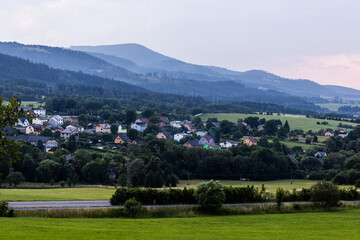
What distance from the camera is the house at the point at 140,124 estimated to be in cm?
10525

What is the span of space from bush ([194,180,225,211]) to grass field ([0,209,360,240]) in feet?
4.33

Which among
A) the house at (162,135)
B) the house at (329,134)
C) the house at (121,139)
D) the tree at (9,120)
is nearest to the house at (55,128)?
the house at (121,139)

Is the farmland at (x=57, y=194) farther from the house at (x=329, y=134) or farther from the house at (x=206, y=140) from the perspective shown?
the house at (x=329, y=134)

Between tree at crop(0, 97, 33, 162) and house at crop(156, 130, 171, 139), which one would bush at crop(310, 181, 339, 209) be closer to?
tree at crop(0, 97, 33, 162)

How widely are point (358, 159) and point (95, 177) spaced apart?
37220 millimetres

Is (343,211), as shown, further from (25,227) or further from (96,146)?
(96,146)

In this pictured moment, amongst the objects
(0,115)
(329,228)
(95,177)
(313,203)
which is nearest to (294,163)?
(95,177)

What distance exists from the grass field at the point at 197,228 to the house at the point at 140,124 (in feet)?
273

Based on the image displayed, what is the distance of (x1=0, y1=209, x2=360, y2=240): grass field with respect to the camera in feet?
50.7

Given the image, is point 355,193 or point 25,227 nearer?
point 25,227

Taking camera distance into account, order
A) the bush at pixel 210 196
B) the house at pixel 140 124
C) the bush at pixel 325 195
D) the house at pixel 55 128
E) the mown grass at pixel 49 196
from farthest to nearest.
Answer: the house at pixel 140 124
the house at pixel 55 128
the mown grass at pixel 49 196
the bush at pixel 325 195
the bush at pixel 210 196

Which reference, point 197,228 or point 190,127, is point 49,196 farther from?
point 190,127

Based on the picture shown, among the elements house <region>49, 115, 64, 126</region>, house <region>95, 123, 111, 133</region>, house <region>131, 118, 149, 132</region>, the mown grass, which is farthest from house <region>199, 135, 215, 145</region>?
the mown grass

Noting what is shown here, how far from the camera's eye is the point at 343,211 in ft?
85.7
